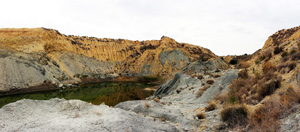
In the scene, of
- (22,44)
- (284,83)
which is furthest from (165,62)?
(284,83)

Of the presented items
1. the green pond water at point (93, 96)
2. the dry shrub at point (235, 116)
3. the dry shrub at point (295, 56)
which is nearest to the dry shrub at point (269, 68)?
the dry shrub at point (295, 56)

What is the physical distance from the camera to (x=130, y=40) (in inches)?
3861

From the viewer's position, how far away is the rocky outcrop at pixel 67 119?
5.82 meters

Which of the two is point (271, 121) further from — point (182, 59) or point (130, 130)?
point (182, 59)

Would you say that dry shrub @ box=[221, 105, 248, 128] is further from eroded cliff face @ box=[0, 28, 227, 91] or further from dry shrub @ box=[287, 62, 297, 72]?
eroded cliff face @ box=[0, 28, 227, 91]

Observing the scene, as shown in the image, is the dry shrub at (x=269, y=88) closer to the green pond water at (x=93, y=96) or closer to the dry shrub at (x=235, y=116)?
the dry shrub at (x=235, y=116)

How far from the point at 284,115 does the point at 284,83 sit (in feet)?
9.98

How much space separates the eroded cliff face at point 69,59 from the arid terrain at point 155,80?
21 centimetres

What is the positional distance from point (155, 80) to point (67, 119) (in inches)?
1973

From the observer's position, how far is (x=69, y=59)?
5566cm

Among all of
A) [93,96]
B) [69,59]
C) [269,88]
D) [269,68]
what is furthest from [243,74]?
[69,59]

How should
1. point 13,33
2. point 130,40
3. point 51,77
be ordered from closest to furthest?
1. point 51,77
2. point 13,33
3. point 130,40

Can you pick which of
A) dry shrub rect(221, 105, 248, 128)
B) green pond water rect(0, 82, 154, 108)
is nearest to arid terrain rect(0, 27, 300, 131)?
dry shrub rect(221, 105, 248, 128)

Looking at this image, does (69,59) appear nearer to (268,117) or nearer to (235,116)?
(235,116)
